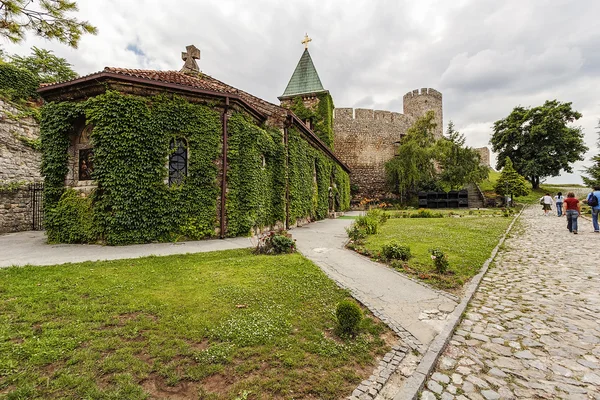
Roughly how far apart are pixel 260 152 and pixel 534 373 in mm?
10103

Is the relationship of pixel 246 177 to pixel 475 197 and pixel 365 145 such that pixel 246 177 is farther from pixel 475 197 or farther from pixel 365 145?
pixel 475 197

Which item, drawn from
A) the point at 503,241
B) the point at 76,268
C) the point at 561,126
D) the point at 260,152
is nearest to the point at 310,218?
the point at 260,152

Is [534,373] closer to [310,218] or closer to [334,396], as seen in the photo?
[334,396]

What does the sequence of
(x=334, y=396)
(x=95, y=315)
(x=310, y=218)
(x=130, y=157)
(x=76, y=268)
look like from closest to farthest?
(x=334, y=396) < (x=95, y=315) < (x=76, y=268) < (x=130, y=157) < (x=310, y=218)

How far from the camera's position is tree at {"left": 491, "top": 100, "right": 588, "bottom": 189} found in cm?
3197

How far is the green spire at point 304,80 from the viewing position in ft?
80.1

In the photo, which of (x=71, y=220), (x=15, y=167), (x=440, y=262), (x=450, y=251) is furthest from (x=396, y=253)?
(x=15, y=167)

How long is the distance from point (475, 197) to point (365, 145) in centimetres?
1450

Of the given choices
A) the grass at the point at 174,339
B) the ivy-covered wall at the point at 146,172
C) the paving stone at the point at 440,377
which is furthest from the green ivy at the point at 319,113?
the paving stone at the point at 440,377

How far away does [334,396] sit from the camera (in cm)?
223

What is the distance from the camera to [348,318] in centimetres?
315

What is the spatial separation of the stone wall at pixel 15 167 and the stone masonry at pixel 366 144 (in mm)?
28071

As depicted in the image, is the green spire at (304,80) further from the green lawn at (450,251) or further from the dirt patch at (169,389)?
the dirt patch at (169,389)

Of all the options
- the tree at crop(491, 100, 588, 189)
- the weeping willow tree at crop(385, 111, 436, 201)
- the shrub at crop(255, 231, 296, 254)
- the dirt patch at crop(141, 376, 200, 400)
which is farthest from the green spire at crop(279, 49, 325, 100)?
the tree at crop(491, 100, 588, 189)
